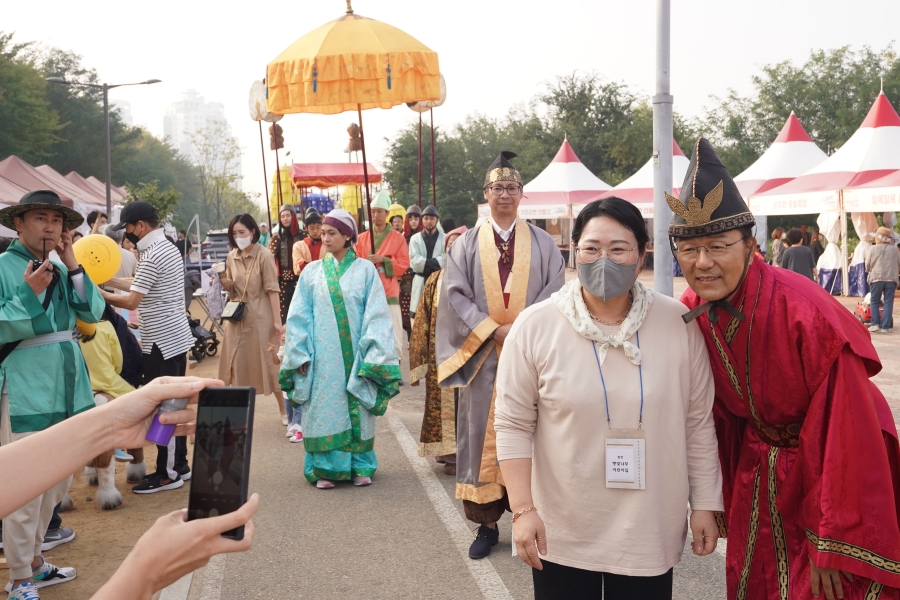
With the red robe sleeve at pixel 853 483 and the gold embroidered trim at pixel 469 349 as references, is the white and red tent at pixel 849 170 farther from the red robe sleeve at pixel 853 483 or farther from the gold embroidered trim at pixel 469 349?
the red robe sleeve at pixel 853 483

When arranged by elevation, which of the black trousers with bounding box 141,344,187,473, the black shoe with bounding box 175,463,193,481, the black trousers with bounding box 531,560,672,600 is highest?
the black trousers with bounding box 141,344,187,473

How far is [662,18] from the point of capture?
25.8 feet

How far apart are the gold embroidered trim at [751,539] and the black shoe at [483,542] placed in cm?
210

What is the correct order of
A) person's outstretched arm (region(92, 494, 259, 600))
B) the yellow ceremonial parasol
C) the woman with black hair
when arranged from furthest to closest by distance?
1. the woman with black hair
2. the yellow ceremonial parasol
3. person's outstretched arm (region(92, 494, 259, 600))

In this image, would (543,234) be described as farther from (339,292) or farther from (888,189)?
(888,189)

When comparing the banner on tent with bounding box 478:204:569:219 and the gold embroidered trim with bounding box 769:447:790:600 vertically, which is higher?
the banner on tent with bounding box 478:204:569:219

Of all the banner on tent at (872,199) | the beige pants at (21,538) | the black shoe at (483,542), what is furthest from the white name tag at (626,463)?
the banner on tent at (872,199)

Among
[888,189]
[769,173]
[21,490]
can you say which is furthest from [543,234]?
[769,173]

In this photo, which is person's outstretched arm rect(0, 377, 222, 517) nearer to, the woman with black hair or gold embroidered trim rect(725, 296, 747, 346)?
gold embroidered trim rect(725, 296, 747, 346)

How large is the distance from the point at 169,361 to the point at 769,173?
1939 centimetres

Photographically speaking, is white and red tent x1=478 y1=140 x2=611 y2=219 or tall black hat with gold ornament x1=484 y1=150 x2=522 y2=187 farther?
white and red tent x1=478 y1=140 x2=611 y2=219

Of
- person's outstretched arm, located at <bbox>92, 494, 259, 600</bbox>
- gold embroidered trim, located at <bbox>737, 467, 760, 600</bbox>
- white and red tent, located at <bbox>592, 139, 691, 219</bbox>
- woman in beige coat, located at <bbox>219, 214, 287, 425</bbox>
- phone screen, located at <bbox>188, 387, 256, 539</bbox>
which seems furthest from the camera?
white and red tent, located at <bbox>592, 139, 691, 219</bbox>

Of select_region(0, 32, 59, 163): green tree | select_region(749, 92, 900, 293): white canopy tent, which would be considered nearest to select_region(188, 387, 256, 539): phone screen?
select_region(749, 92, 900, 293): white canopy tent

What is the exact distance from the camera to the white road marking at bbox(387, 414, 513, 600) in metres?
4.29
